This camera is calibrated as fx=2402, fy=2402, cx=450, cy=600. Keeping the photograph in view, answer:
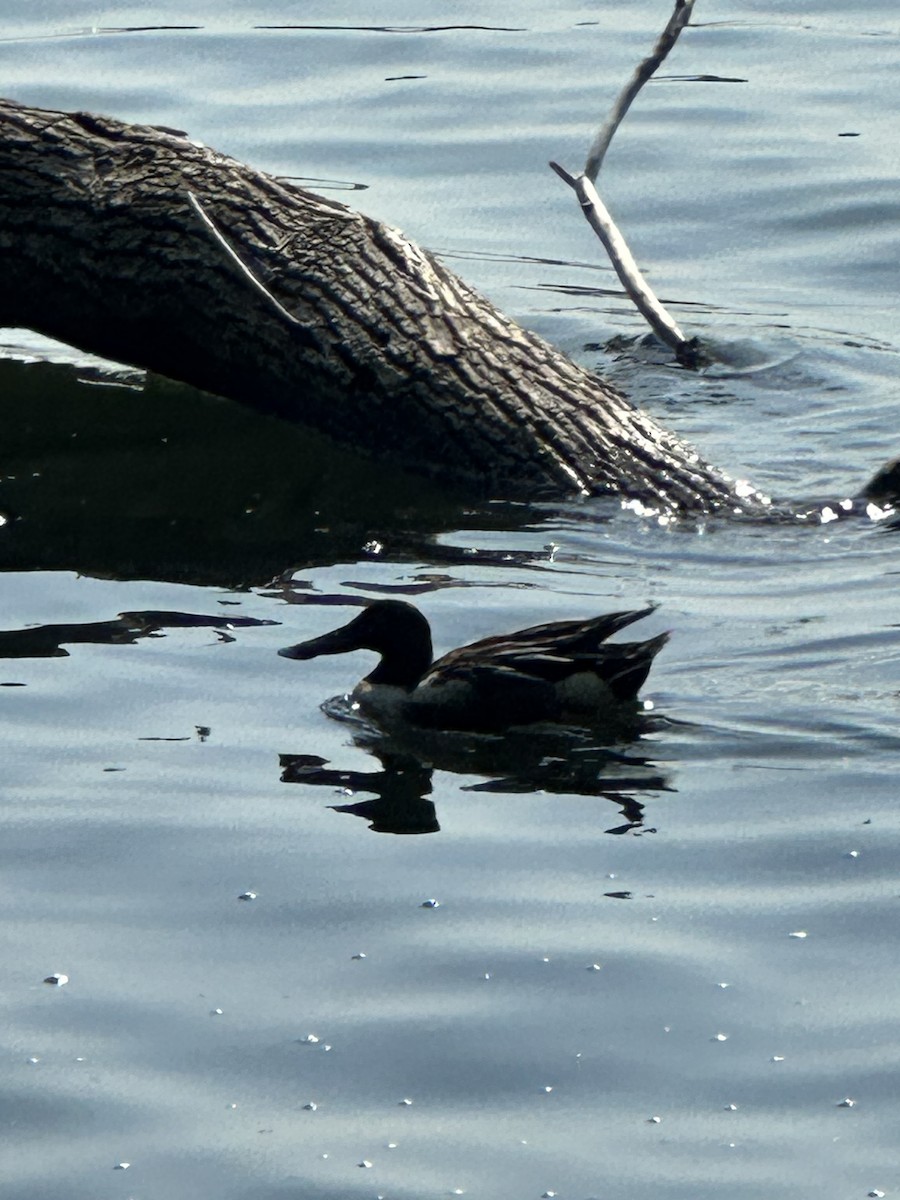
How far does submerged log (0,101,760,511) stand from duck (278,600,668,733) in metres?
2.18

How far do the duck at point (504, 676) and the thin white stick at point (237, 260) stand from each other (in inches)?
104

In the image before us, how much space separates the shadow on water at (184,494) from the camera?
28.9 feet

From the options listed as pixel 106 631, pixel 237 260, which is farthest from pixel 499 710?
pixel 237 260

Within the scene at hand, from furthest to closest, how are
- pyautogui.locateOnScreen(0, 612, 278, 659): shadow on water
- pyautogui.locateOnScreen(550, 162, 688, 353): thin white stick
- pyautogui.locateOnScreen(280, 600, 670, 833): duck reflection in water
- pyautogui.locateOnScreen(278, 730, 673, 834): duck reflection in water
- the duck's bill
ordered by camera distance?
1. pyautogui.locateOnScreen(550, 162, 688, 353): thin white stick
2. pyautogui.locateOnScreen(0, 612, 278, 659): shadow on water
3. the duck's bill
4. pyautogui.locateOnScreen(280, 600, 670, 833): duck reflection in water
5. pyautogui.locateOnScreen(278, 730, 673, 834): duck reflection in water

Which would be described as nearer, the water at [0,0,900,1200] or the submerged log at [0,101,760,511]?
the water at [0,0,900,1200]

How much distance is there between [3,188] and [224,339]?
43.5 inches

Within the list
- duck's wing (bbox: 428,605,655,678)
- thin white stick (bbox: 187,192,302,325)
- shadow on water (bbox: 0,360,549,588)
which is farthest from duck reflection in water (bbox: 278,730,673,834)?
thin white stick (bbox: 187,192,302,325)

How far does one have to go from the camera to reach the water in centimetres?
501

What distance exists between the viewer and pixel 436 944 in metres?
5.74

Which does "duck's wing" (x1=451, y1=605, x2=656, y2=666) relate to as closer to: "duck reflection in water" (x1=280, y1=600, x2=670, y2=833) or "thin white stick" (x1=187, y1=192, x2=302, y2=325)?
"duck reflection in water" (x1=280, y1=600, x2=670, y2=833)

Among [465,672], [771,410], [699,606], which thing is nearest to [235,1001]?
[465,672]

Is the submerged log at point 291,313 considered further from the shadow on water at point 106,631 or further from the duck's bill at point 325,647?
the duck's bill at point 325,647

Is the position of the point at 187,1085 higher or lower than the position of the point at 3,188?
lower

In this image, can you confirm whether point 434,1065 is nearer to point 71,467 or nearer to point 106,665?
point 106,665
